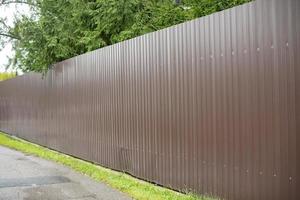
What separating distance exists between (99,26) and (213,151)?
9.40 meters

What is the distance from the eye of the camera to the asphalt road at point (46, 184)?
830cm

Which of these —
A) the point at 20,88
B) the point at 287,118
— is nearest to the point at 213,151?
the point at 287,118

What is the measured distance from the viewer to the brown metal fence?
5691 millimetres

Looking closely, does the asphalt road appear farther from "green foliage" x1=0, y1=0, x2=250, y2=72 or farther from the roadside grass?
"green foliage" x1=0, y1=0, x2=250, y2=72

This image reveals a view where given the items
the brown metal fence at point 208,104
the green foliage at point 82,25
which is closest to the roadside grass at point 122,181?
the brown metal fence at point 208,104

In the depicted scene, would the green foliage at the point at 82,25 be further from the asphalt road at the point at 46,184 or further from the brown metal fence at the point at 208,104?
the asphalt road at the point at 46,184

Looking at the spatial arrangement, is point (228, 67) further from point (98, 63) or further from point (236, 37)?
point (98, 63)

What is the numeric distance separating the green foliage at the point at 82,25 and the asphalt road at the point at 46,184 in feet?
14.9

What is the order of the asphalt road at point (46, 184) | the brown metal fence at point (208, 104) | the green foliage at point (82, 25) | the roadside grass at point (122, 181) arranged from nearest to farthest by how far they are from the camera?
the brown metal fence at point (208, 104), the roadside grass at point (122, 181), the asphalt road at point (46, 184), the green foliage at point (82, 25)

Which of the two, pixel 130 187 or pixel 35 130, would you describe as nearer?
pixel 130 187

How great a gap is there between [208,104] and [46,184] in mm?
3971

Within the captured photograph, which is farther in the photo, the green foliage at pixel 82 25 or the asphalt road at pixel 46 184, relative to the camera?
the green foliage at pixel 82 25

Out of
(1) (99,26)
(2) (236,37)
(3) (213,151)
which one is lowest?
(3) (213,151)

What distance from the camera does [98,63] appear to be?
1177cm
